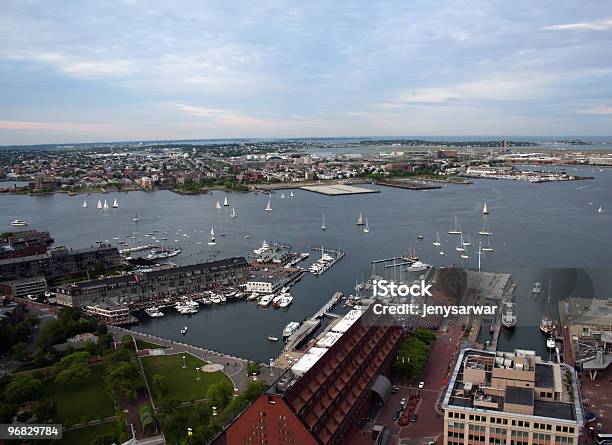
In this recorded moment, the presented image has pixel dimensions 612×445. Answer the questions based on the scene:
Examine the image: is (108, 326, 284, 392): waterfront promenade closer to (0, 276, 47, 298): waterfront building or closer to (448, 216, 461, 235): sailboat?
(0, 276, 47, 298): waterfront building

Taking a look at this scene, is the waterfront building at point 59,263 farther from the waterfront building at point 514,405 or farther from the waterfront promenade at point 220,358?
the waterfront building at point 514,405

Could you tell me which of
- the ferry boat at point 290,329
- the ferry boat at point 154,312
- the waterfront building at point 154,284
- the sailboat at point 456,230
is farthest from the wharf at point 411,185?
the ferry boat at point 290,329

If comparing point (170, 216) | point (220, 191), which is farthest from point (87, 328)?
point (220, 191)

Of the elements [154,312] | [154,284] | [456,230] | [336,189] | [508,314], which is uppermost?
[336,189]

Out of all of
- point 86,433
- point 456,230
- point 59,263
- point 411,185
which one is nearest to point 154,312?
point 59,263

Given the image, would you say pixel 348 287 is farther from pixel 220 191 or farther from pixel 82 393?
pixel 220 191

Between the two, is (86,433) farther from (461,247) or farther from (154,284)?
(461,247)

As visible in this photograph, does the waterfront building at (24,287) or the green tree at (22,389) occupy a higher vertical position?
the green tree at (22,389)
